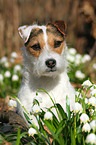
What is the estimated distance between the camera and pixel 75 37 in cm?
1135

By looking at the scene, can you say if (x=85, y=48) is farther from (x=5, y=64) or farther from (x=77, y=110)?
(x=77, y=110)

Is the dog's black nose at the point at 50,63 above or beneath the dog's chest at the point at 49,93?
above

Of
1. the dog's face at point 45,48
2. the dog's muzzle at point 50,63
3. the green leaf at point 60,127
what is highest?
the dog's face at point 45,48

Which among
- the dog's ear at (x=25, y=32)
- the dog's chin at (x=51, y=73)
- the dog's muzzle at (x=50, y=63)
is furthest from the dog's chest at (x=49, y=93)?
the dog's ear at (x=25, y=32)

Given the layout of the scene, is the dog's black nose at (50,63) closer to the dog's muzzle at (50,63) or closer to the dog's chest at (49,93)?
the dog's muzzle at (50,63)

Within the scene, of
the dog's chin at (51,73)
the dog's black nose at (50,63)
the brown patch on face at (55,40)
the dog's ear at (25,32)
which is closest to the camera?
the dog's black nose at (50,63)

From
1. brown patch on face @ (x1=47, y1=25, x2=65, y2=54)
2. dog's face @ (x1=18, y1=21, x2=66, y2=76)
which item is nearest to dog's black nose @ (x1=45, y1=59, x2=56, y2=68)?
dog's face @ (x1=18, y1=21, x2=66, y2=76)

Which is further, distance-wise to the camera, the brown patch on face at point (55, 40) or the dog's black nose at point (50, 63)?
the brown patch on face at point (55, 40)

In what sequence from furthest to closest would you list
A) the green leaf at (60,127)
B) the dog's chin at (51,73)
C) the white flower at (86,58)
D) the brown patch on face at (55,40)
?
the white flower at (86,58) < the brown patch on face at (55,40) < the dog's chin at (51,73) < the green leaf at (60,127)

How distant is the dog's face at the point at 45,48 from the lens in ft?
12.8

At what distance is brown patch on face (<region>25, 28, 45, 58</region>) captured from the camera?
4.11 metres

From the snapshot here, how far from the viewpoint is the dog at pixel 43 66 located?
400 centimetres

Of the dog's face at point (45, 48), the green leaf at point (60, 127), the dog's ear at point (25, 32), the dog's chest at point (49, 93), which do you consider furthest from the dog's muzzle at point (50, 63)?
the green leaf at point (60, 127)

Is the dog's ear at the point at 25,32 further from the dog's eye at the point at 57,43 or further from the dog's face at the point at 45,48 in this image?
the dog's eye at the point at 57,43
